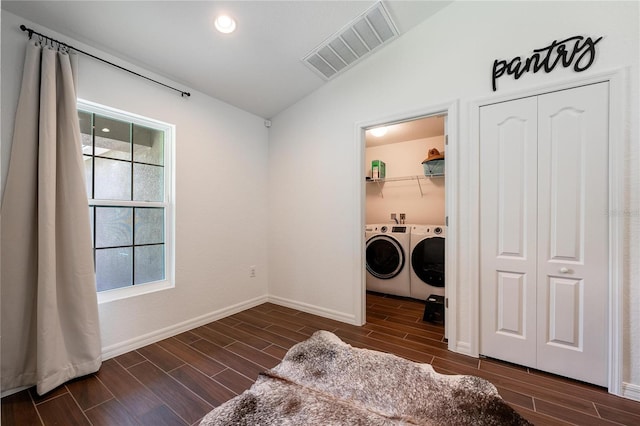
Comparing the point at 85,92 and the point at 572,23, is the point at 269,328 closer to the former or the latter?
the point at 85,92

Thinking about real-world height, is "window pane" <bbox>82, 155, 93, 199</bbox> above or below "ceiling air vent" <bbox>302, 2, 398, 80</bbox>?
below

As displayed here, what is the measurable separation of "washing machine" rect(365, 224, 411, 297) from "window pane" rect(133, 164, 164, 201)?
265cm

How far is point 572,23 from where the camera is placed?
69.0 inches

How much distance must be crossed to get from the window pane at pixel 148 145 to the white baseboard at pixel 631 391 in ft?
12.6

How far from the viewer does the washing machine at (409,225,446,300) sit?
321 centimetres

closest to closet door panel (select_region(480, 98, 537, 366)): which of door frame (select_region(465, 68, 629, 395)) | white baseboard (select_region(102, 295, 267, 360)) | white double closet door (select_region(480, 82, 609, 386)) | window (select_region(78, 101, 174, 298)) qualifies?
white double closet door (select_region(480, 82, 609, 386))

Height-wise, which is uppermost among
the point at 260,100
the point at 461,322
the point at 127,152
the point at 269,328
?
the point at 260,100

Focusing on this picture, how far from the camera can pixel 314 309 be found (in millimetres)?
2959

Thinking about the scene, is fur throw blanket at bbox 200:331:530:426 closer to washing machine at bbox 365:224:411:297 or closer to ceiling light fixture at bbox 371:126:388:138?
washing machine at bbox 365:224:411:297

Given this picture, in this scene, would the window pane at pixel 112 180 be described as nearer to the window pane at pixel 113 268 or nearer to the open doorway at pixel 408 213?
the window pane at pixel 113 268

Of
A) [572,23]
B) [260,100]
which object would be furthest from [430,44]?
[260,100]

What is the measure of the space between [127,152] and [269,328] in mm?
→ 2077

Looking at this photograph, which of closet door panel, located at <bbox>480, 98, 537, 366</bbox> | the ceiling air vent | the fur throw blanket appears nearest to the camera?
the fur throw blanket

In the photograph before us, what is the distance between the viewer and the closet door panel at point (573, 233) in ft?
5.51
